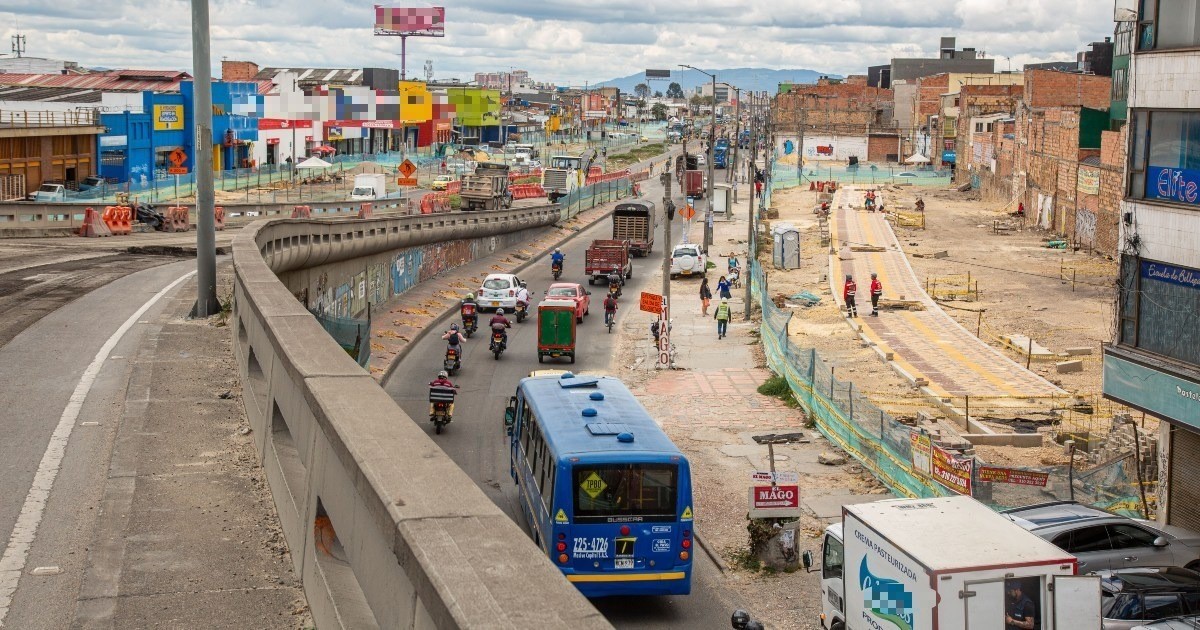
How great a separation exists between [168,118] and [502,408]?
5946 centimetres

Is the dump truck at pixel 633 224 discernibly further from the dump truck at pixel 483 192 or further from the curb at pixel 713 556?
the curb at pixel 713 556

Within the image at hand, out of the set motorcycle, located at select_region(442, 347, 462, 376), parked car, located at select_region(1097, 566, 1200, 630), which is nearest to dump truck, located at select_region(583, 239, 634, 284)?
motorcycle, located at select_region(442, 347, 462, 376)

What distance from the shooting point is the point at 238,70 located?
152 metres

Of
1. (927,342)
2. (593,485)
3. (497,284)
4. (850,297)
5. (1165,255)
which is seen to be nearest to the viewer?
(593,485)

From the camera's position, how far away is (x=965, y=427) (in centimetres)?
2889

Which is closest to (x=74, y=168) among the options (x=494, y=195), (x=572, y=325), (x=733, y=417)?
(x=494, y=195)

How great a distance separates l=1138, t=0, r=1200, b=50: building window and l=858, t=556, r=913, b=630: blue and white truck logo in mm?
10608

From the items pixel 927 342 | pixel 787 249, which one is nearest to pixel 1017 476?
pixel 927 342

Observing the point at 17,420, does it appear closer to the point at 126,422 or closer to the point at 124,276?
the point at 126,422

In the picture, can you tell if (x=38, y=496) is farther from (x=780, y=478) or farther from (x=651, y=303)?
(x=651, y=303)

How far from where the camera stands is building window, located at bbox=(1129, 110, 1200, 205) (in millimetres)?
19812

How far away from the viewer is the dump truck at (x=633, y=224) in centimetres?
7038

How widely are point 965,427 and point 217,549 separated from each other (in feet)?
72.3

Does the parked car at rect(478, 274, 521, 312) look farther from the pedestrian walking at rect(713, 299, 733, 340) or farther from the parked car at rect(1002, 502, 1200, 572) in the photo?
the parked car at rect(1002, 502, 1200, 572)
